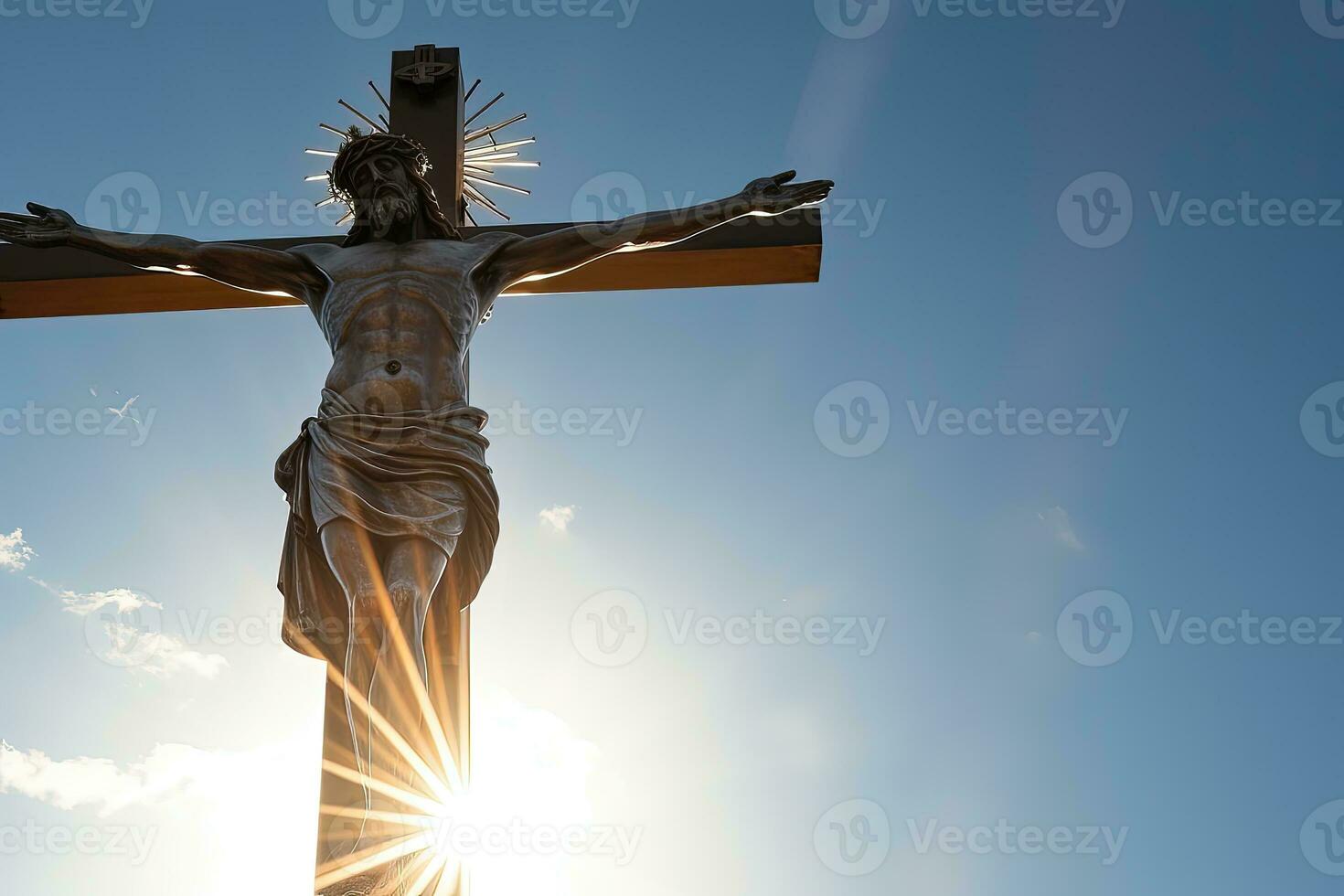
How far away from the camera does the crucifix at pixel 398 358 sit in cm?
483

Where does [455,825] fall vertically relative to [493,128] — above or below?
below

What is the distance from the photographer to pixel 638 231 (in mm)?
5922

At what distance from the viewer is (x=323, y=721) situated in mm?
5180

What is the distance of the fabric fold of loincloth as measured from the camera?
5.20 meters

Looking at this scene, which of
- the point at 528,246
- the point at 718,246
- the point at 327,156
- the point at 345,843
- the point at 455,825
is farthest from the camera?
the point at 327,156

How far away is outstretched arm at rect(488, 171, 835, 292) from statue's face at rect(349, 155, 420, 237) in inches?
15.8

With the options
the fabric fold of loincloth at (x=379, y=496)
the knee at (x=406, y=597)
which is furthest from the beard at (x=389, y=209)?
the knee at (x=406, y=597)

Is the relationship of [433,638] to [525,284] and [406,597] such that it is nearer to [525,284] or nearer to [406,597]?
[406,597]

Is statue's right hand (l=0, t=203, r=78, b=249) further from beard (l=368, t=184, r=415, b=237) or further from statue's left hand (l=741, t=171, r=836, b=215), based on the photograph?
statue's left hand (l=741, t=171, r=836, b=215)

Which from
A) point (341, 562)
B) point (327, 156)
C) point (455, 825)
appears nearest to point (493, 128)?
point (327, 156)

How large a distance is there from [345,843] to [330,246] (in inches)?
97.0

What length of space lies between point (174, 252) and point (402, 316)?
110 centimetres

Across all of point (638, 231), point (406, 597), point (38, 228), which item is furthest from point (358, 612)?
point (38, 228)

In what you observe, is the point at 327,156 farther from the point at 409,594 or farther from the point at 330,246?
the point at 409,594
